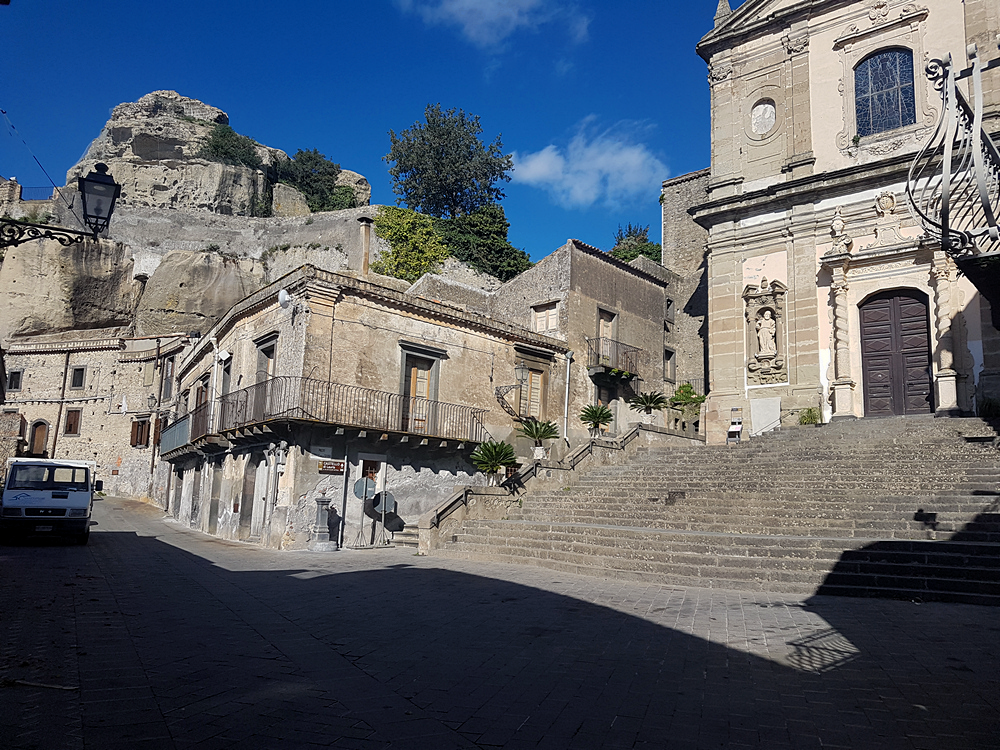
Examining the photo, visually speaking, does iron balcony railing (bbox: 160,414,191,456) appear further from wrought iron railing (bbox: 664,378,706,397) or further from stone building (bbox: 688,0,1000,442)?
wrought iron railing (bbox: 664,378,706,397)

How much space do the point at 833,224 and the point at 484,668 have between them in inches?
696

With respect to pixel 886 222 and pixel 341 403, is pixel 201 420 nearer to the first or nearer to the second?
pixel 341 403

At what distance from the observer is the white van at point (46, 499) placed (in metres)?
14.3

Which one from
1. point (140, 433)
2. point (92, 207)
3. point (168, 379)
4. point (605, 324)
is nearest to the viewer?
point (92, 207)

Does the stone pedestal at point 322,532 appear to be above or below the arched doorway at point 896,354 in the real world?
below

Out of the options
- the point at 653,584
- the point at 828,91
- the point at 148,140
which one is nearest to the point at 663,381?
the point at 828,91

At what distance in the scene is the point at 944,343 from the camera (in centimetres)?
1666

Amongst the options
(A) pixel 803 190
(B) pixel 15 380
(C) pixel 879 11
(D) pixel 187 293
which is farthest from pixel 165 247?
(C) pixel 879 11

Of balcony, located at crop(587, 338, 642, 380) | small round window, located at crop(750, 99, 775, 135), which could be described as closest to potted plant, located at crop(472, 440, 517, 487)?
balcony, located at crop(587, 338, 642, 380)

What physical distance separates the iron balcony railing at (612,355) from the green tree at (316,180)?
1343 inches

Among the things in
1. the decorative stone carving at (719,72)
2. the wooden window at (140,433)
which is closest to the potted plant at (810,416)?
the decorative stone carving at (719,72)

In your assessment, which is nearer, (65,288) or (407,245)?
(407,245)

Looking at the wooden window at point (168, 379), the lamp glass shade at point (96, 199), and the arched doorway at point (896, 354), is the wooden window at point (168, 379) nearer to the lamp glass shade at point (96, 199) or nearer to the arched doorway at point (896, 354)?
the lamp glass shade at point (96, 199)

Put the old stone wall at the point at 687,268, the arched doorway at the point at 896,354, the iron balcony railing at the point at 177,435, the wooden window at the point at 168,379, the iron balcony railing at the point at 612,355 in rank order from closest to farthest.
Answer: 1. the arched doorway at the point at 896,354
2. the iron balcony railing at the point at 177,435
3. the iron balcony railing at the point at 612,355
4. the old stone wall at the point at 687,268
5. the wooden window at the point at 168,379
